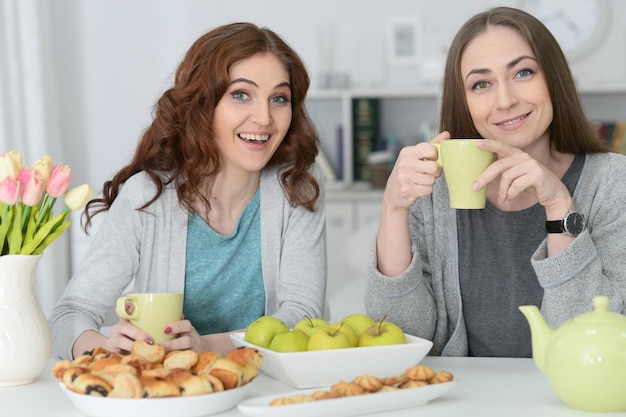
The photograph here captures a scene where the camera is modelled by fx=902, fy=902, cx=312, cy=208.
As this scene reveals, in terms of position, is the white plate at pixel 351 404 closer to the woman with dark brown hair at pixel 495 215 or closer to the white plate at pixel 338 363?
the white plate at pixel 338 363

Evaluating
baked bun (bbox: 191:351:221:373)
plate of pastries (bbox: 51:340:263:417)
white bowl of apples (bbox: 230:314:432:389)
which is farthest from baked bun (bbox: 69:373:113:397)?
white bowl of apples (bbox: 230:314:432:389)

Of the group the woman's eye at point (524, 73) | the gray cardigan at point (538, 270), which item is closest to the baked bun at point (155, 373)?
the gray cardigan at point (538, 270)

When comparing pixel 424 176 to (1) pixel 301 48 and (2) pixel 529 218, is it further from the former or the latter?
(1) pixel 301 48

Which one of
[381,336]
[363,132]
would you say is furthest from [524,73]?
[363,132]

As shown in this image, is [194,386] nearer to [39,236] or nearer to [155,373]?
[155,373]

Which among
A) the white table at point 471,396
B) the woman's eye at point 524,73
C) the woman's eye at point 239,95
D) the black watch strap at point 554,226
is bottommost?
the white table at point 471,396

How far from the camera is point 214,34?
74.7 inches

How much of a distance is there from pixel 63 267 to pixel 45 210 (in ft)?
9.65

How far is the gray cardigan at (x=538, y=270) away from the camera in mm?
1449

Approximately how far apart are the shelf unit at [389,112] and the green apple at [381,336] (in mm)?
3432

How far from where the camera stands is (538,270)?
1451mm

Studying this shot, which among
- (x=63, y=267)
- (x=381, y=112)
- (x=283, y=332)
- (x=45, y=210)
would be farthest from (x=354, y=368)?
(x=381, y=112)

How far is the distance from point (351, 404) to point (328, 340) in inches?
6.3

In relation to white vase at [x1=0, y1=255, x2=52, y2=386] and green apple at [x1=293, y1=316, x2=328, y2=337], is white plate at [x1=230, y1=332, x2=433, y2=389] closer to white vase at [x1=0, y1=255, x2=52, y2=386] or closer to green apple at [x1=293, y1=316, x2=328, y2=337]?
green apple at [x1=293, y1=316, x2=328, y2=337]
